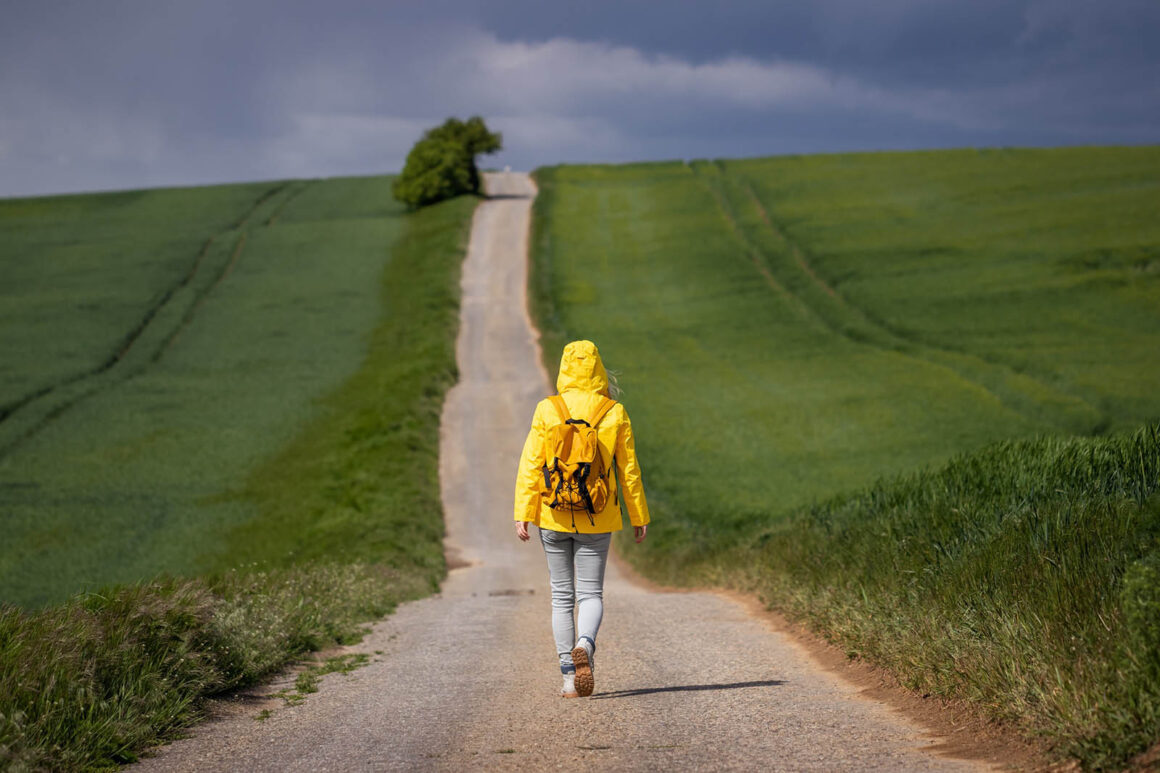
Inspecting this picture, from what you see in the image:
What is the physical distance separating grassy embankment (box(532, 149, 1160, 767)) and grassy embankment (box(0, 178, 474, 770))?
5.14 metres

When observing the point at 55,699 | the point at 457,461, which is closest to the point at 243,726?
the point at 55,699

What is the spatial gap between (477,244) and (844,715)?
187 ft

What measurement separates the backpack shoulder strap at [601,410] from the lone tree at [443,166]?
68.3 meters

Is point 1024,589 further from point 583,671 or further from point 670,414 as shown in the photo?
point 670,414

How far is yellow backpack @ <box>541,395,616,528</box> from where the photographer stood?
7.22m

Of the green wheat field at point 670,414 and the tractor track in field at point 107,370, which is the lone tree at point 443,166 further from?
the tractor track in field at point 107,370

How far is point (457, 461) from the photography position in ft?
107

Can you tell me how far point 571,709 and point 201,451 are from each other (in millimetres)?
28815

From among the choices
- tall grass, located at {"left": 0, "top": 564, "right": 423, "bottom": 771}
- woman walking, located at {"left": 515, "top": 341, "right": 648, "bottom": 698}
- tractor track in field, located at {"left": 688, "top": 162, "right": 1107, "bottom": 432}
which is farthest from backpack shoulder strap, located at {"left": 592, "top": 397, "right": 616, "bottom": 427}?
tractor track in field, located at {"left": 688, "top": 162, "right": 1107, "bottom": 432}

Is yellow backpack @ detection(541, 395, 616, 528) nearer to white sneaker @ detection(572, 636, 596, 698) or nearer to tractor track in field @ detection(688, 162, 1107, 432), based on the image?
white sneaker @ detection(572, 636, 596, 698)

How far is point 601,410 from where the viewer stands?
24.4ft

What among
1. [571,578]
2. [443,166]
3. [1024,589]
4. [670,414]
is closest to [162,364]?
[670,414]

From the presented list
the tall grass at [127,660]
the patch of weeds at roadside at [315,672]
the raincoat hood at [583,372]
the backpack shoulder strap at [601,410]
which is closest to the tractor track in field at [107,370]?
the patch of weeds at roadside at [315,672]

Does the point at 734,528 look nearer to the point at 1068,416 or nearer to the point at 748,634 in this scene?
the point at 748,634
